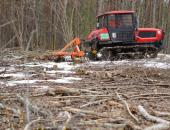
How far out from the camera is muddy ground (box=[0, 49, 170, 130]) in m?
5.18

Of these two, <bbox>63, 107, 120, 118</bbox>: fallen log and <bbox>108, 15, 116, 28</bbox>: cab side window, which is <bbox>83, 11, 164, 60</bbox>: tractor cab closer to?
<bbox>108, 15, 116, 28</bbox>: cab side window

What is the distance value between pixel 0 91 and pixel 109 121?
9.30 feet

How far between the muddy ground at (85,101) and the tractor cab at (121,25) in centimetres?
703

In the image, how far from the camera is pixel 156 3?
116 ft

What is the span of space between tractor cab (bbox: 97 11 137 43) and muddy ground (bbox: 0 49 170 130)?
7.03 metres

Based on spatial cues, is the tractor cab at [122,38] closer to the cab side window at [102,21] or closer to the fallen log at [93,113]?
the cab side window at [102,21]

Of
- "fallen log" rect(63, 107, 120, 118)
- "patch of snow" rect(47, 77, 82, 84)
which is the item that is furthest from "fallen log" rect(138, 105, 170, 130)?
"patch of snow" rect(47, 77, 82, 84)

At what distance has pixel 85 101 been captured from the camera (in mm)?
6766

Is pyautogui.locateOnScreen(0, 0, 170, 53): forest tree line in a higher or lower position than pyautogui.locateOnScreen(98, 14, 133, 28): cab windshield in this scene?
lower

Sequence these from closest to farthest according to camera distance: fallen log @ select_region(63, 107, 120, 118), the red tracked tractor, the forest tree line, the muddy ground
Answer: the muddy ground
fallen log @ select_region(63, 107, 120, 118)
the red tracked tractor
the forest tree line

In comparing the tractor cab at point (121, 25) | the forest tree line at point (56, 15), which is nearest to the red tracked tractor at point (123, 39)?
the tractor cab at point (121, 25)

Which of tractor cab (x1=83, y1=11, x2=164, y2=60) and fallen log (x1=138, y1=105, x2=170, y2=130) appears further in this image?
tractor cab (x1=83, y1=11, x2=164, y2=60)

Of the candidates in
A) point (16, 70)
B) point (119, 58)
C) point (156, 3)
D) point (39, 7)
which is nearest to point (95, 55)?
point (119, 58)

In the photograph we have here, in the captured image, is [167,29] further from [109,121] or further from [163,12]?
[109,121]
